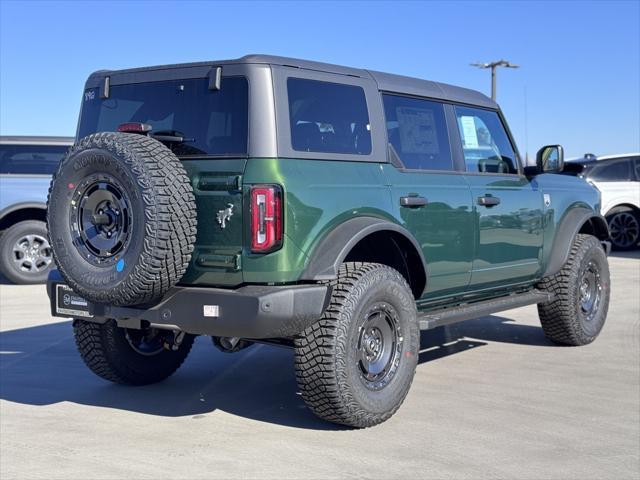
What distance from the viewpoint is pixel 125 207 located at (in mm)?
4309

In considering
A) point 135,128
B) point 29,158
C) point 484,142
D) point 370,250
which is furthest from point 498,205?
point 29,158

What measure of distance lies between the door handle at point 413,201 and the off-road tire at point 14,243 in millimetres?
7411

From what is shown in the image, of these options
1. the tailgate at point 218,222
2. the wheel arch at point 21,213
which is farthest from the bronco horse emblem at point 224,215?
the wheel arch at point 21,213

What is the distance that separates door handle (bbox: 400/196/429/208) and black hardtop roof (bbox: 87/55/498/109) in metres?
0.73

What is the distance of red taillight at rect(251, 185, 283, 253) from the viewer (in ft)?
13.9

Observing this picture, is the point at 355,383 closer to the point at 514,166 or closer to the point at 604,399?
the point at 604,399

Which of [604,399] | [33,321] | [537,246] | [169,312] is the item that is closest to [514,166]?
[537,246]

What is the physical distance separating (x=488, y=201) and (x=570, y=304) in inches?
59.4

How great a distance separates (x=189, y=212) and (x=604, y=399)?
293 centimetres

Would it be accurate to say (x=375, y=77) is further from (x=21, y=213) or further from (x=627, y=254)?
(x=627, y=254)

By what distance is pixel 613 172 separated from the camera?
15.3 m

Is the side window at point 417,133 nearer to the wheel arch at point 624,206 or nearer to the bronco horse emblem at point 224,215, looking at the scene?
the bronco horse emblem at point 224,215

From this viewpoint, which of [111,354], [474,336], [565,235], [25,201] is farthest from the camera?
[25,201]

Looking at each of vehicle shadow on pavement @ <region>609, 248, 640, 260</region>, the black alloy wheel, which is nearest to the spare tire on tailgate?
the black alloy wheel
